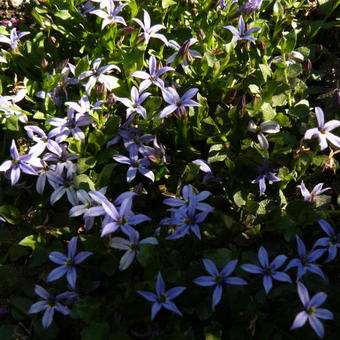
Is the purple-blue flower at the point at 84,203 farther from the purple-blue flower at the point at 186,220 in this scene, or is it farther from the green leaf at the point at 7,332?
the green leaf at the point at 7,332

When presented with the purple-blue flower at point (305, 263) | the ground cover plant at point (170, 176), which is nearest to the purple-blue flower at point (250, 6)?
the ground cover plant at point (170, 176)

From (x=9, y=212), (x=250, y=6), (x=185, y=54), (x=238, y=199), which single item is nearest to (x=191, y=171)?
(x=238, y=199)

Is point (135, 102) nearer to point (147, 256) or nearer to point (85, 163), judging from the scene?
point (85, 163)

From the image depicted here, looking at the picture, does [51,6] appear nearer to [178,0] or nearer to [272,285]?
[178,0]

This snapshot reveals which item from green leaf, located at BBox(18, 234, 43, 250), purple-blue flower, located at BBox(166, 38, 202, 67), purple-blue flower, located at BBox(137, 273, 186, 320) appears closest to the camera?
purple-blue flower, located at BBox(137, 273, 186, 320)

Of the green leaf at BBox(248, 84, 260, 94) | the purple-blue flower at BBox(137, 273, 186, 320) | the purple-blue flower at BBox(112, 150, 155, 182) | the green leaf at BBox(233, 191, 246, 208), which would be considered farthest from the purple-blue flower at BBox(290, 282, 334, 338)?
the green leaf at BBox(248, 84, 260, 94)

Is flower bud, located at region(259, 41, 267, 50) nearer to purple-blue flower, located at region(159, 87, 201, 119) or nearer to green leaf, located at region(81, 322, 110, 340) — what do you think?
purple-blue flower, located at region(159, 87, 201, 119)

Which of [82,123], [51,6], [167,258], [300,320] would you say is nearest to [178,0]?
[51,6]

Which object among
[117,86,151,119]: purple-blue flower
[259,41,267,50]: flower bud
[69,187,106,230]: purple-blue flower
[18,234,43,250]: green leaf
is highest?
[259,41,267,50]: flower bud
